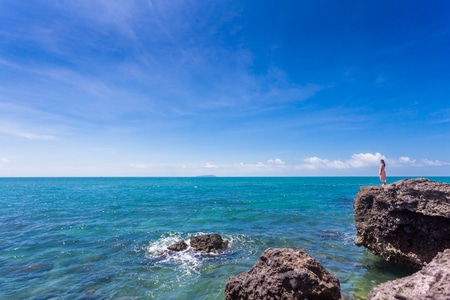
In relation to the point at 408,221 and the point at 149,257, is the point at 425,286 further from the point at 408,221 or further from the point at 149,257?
the point at 149,257

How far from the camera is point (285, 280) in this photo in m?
7.24

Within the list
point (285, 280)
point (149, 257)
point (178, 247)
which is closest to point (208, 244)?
point (178, 247)

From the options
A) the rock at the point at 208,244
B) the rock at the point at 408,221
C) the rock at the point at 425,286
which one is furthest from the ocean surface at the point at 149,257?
the rock at the point at 425,286

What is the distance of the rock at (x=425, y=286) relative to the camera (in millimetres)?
4266

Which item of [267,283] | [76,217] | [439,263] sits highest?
[439,263]

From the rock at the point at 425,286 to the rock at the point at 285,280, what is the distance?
2514 millimetres

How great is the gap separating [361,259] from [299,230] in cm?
791

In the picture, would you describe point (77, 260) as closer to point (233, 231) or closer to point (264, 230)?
point (233, 231)

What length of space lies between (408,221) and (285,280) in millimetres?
7791

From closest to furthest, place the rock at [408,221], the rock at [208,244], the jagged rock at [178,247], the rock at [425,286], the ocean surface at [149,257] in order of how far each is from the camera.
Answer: the rock at [425,286]
the rock at [408,221]
the ocean surface at [149,257]
the rock at [208,244]
the jagged rock at [178,247]

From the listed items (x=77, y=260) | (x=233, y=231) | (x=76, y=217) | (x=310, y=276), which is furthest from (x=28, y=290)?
(x=76, y=217)

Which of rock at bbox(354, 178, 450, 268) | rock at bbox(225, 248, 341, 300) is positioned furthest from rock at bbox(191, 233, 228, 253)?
rock at bbox(225, 248, 341, 300)

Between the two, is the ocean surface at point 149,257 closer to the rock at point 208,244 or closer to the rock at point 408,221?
the rock at point 208,244

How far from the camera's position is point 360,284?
11094 millimetres
